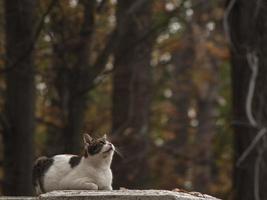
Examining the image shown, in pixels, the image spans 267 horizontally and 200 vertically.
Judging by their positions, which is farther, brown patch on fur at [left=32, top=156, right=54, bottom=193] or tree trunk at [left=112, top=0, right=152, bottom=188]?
tree trunk at [left=112, top=0, right=152, bottom=188]

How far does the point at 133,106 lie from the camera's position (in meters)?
15.1

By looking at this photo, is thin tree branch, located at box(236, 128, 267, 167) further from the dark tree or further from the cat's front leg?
the cat's front leg

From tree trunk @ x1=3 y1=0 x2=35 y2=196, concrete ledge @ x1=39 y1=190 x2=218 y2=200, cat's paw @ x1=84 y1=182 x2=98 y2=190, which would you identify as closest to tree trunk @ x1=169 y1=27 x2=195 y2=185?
tree trunk @ x1=3 y1=0 x2=35 y2=196

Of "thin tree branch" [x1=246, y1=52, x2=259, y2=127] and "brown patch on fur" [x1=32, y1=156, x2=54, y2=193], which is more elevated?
"thin tree branch" [x1=246, y1=52, x2=259, y2=127]

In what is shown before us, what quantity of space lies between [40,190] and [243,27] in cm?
440

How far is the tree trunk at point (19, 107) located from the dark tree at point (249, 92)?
8.61 ft

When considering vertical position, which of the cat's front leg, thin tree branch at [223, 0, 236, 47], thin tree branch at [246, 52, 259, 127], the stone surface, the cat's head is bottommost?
the cat's front leg

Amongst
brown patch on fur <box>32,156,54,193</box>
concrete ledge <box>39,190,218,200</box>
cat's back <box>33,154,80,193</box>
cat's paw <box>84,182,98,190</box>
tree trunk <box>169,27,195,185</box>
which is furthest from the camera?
tree trunk <box>169,27,195,185</box>

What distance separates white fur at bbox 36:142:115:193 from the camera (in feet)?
21.1

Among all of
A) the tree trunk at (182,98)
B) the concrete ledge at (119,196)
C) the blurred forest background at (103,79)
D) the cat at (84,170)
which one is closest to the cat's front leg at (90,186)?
the cat at (84,170)

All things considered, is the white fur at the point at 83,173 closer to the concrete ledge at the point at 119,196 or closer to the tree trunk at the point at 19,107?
the concrete ledge at the point at 119,196

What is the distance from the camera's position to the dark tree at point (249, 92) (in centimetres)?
1014

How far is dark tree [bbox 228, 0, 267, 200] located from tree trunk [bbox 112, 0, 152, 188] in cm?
305

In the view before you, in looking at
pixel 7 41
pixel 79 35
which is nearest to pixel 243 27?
pixel 79 35
